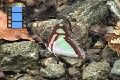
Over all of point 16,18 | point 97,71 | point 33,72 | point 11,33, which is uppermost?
point 16,18

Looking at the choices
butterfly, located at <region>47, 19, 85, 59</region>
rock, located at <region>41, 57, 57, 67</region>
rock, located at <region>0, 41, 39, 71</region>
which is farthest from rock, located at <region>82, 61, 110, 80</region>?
rock, located at <region>0, 41, 39, 71</region>

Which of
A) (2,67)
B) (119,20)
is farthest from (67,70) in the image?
(119,20)

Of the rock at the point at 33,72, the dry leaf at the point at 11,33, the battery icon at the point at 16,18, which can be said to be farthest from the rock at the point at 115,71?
the battery icon at the point at 16,18

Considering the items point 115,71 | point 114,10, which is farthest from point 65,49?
point 114,10

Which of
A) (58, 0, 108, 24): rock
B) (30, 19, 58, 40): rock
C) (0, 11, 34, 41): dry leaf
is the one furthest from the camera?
(58, 0, 108, 24): rock

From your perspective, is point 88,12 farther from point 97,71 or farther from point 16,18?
point 97,71

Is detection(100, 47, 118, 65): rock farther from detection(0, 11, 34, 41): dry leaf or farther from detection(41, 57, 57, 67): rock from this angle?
detection(0, 11, 34, 41): dry leaf
